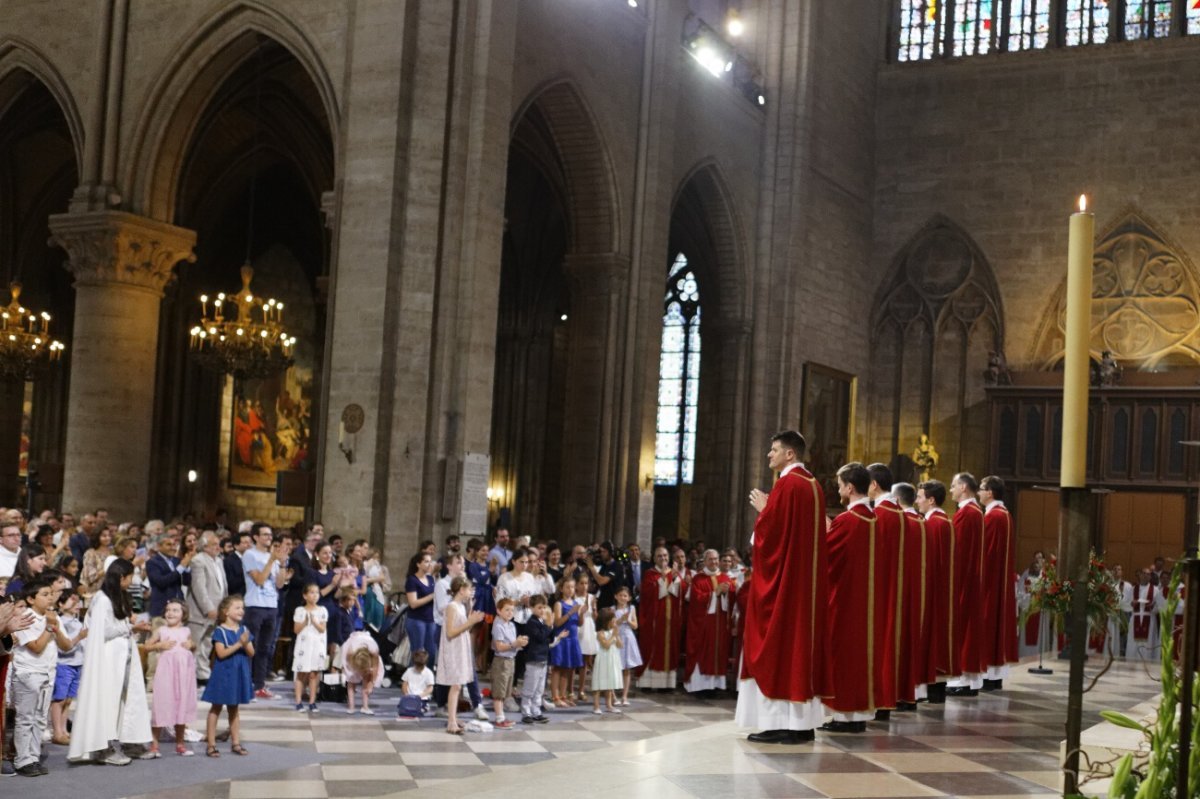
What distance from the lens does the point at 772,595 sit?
791cm

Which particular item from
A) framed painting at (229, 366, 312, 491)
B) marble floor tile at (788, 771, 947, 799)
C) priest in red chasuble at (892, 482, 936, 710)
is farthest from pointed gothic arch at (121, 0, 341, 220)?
marble floor tile at (788, 771, 947, 799)

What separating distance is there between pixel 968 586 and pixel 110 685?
630cm

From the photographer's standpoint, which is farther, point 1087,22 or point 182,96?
point 1087,22

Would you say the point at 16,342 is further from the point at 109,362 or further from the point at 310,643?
the point at 310,643

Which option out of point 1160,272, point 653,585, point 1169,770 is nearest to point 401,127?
point 653,585

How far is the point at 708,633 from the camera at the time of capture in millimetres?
15203

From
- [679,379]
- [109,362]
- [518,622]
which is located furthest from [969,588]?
[679,379]

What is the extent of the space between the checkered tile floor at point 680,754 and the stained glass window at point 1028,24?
18624 millimetres

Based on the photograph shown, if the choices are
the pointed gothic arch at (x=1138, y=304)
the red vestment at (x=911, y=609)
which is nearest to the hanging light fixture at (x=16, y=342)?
the red vestment at (x=911, y=609)

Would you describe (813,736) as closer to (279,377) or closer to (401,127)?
(401,127)

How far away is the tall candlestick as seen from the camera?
3.95 meters

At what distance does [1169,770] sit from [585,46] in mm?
18735

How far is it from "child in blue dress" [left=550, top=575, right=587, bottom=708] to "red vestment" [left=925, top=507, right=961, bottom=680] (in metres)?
4.08

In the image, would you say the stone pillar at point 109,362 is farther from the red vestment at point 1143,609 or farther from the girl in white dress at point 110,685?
the red vestment at point 1143,609
